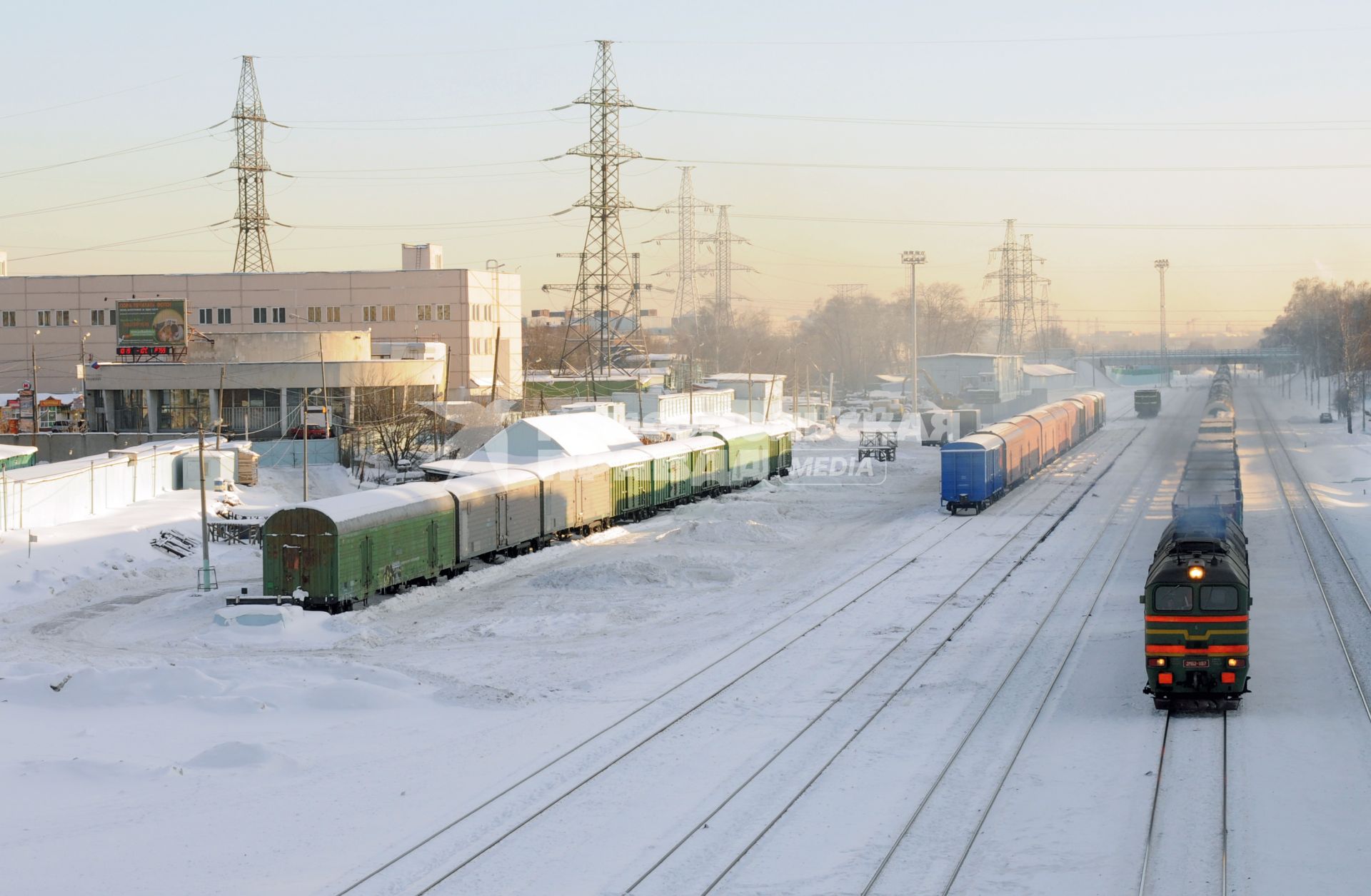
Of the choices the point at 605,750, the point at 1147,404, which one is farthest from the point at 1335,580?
the point at 1147,404

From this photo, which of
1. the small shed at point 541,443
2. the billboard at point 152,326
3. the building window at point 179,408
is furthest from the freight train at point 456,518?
the billboard at point 152,326

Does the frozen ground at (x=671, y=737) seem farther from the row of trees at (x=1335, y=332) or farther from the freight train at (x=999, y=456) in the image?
the row of trees at (x=1335, y=332)

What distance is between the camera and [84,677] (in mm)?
22125

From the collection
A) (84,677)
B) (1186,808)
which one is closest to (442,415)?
(84,677)

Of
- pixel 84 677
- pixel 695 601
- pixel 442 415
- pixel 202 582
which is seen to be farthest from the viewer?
pixel 442 415

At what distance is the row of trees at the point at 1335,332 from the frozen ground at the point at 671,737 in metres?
65.0

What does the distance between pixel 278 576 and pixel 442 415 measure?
40.8m

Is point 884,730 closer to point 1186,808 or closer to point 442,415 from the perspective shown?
point 1186,808

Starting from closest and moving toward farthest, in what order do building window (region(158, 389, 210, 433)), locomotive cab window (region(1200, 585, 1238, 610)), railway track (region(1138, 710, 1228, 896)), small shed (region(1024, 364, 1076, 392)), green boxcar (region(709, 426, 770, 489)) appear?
railway track (region(1138, 710, 1228, 896))
locomotive cab window (region(1200, 585, 1238, 610))
green boxcar (region(709, 426, 770, 489))
building window (region(158, 389, 210, 433))
small shed (region(1024, 364, 1076, 392))

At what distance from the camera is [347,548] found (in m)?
29.7

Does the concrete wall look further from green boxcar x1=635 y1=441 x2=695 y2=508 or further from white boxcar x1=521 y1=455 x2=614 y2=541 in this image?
white boxcar x1=521 y1=455 x2=614 y2=541

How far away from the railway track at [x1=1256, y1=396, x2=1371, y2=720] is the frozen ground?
0.79 ft

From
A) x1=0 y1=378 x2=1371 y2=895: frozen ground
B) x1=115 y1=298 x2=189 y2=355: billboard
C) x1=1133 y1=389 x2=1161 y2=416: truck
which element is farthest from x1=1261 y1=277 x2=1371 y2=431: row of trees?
x1=115 y1=298 x2=189 y2=355: billboard

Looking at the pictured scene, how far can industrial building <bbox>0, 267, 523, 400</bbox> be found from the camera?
320 feet
